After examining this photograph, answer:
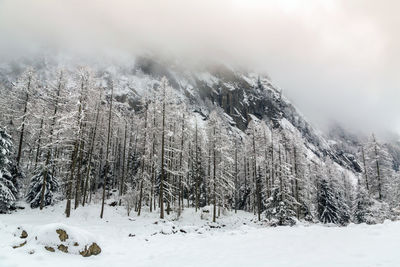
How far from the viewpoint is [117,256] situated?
392 inches

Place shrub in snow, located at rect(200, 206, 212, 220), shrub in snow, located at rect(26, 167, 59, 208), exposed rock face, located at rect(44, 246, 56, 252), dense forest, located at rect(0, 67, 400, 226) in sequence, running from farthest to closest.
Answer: shrub in snow, located at rect(200, 206, 212, 220) < shrub in snow, located at rect(26, 167, 59, 208) < dense forest, located at rect(0, 67, 400, 226) < exposed rock face, located at rect(44, 246, 56, 252)

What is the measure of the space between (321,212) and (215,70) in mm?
156306

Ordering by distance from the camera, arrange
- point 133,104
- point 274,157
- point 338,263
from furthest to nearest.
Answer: point 133,104
point 274,157
point 338,263

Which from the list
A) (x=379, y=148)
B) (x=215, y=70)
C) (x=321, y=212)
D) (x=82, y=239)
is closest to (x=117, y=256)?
(x=82, y=239)

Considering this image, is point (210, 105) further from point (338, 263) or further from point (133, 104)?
point (338, 263)

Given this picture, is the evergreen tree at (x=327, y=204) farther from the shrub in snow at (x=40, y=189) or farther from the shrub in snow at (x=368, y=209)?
the shrub in snow at (x=40, y=189)

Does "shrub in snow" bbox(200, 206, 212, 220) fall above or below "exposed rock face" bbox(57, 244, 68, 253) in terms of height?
below

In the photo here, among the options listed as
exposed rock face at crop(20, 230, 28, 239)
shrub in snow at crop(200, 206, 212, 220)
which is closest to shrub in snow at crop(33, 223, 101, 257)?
exposed rock face at crop(20, 230, 28, 239)

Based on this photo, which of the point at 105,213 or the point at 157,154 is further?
the point at 157,154

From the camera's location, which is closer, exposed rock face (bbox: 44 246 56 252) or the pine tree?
exposed rock face (bbox: 44 246 56 252)

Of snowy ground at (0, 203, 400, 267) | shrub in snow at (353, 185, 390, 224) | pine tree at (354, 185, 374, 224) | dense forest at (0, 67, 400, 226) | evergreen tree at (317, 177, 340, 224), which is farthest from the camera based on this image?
evergreen tree at (317, 177, 340, 224)

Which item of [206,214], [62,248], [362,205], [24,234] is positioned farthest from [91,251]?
[362,205]

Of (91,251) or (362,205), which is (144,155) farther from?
(362,205)

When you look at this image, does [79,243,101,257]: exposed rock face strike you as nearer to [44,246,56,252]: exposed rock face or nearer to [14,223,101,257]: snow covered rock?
[14,223,101,257]: snow covered rock
